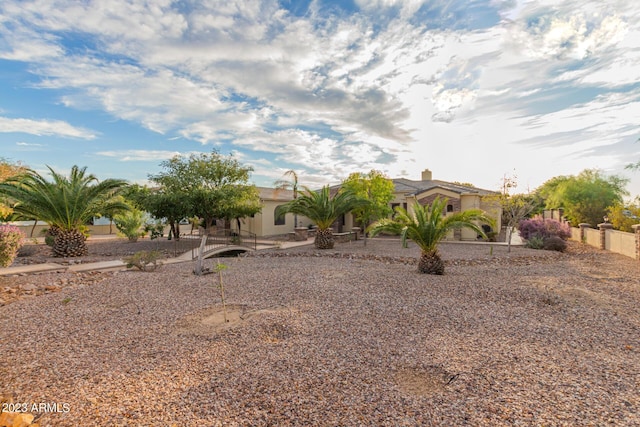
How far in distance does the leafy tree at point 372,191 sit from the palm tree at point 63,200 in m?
13.8

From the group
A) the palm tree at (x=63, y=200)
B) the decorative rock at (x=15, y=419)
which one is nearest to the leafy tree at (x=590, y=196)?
the decorative rock at (x=15, y=419)

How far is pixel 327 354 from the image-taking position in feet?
15.0

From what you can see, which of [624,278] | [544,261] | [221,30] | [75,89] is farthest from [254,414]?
[544,261]

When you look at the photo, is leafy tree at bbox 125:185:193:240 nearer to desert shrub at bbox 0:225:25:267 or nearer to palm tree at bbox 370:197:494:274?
desert shrub at bbox 0:225:25:267

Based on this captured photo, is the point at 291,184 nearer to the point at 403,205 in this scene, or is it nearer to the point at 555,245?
the point at 403,205

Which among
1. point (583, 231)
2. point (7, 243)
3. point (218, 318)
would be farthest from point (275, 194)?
point (583, 231)

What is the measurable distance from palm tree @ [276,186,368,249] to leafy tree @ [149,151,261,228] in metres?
3.34

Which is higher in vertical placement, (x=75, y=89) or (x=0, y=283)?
(x=75, y=89)

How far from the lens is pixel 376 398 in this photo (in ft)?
11.6

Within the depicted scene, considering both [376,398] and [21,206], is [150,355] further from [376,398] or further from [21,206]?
[21,206]

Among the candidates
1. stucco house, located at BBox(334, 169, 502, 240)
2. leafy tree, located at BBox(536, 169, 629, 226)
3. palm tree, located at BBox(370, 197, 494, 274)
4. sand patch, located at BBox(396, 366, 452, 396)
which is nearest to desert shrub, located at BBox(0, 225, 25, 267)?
palm tree, located at BBox(370, 197, 494, 274)

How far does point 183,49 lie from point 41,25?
3858 millimetres

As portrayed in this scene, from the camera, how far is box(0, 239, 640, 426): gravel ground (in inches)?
132

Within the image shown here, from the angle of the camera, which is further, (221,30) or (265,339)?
(221,30)
